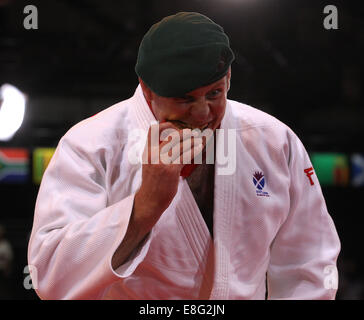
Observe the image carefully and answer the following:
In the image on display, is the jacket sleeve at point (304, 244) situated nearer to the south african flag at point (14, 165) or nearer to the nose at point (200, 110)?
the nose at point (200, 110)

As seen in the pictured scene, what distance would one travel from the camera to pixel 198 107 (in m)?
1.07

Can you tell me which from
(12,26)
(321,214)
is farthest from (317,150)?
(321,214)

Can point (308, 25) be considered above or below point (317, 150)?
above

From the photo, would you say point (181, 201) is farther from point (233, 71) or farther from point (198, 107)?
point (233, 71)

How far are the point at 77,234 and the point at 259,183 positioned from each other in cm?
41

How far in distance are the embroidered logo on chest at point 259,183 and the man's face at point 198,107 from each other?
176mm

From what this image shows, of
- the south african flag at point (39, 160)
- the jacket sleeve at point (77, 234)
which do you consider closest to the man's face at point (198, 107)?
the jacket sleeve at point (77, 234)

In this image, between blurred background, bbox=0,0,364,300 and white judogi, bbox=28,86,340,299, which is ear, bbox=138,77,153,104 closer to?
white judogi, bbox=28,86,340,299

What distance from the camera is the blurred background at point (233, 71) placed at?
1.43 meters

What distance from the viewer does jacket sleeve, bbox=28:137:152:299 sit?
3.34 ft

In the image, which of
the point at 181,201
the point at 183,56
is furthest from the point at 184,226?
the point at 183,56
